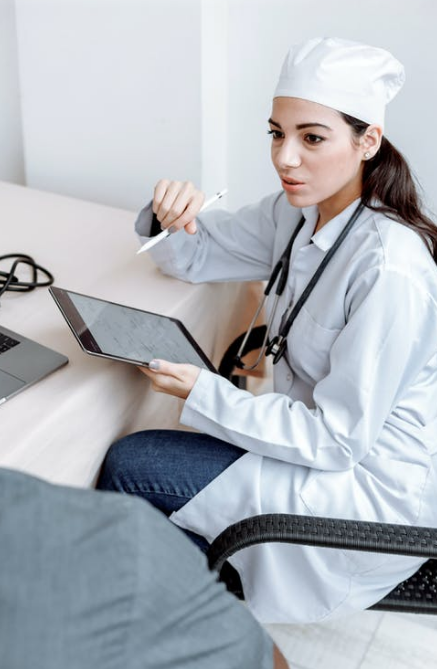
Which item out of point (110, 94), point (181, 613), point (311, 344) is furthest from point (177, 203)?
point (181, 613)

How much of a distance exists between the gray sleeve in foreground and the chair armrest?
0.32 meters

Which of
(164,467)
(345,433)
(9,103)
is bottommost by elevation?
(164,467)

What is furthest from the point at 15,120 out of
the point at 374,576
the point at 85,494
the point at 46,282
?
the point at 85,494

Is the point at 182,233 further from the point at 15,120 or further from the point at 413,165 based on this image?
the point at 15,120

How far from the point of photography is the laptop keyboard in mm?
1297

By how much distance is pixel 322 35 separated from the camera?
1.77 metres

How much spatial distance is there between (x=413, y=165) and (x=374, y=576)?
3.00ft

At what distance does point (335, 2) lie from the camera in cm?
172

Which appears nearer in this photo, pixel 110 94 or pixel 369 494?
pixel 369 494

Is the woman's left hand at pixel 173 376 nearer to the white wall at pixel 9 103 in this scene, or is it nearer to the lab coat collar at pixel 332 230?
the lab coat collar at pixel 332 230

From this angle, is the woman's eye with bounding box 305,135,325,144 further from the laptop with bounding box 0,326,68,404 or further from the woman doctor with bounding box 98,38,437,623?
the laptop with bounding box 0,326,68,404

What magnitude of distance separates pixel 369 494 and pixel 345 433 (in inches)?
4.3

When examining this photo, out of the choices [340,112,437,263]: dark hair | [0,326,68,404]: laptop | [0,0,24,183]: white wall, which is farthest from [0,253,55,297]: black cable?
[0,0,24,183]: white wall

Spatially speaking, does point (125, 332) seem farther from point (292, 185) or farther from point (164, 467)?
point (292, 185)
